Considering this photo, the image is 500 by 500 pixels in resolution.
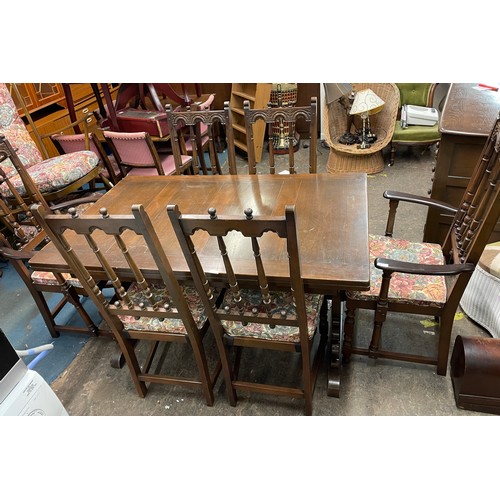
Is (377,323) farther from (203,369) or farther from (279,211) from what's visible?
(203,369)

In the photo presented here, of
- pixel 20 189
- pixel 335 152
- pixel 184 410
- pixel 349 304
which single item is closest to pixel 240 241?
pixel 349 304

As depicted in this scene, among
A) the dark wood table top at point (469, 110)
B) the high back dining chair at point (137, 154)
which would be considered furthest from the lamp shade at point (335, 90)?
the high back dining chair at point (137, 154)

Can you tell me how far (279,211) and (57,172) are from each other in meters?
2.02

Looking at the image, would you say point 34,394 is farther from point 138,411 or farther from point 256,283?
point 256,283

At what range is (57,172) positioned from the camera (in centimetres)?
279

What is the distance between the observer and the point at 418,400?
5.48 feet

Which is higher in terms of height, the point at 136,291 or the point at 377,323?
the point at 136,291

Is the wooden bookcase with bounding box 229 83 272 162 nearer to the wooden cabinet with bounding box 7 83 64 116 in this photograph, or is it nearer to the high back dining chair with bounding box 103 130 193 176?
the high back dining chair with bounding box 103 130 193 176

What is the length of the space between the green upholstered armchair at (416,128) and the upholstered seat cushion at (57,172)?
2844mm

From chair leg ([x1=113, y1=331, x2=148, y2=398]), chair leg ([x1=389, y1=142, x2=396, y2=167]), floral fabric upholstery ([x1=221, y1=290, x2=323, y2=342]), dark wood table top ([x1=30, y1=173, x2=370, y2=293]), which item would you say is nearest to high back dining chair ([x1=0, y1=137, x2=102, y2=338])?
dark wood table top ([x1=30, y1=173, x2=370, y2=293])

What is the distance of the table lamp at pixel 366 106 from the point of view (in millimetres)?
3322

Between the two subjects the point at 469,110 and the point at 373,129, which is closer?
the point at 469,110

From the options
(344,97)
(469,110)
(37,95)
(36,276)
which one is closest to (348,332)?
(469,110)

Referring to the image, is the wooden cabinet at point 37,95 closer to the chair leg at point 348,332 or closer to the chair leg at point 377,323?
the chair leg at point 348,332
